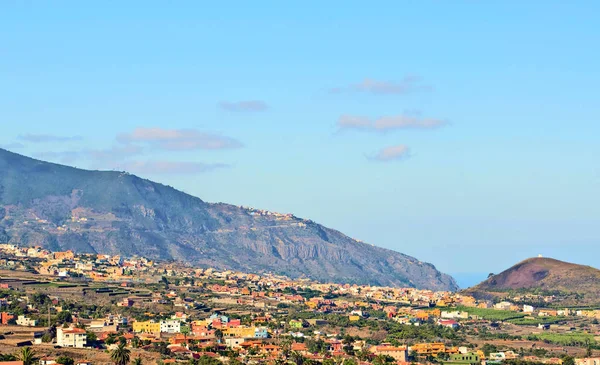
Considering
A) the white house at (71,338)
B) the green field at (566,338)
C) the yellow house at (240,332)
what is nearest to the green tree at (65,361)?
the white house at (71,338)

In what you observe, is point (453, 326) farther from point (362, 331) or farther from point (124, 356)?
point (124, 356)

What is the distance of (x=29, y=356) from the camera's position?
96.9 m

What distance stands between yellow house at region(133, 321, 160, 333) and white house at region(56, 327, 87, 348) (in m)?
23.9

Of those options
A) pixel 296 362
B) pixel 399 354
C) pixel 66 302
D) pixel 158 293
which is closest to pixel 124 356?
pixel 296 362

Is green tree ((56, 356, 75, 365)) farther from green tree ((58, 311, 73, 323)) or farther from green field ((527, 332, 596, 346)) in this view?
green field ((527, 332, 596, 346))

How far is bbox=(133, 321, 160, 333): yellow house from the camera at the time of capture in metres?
144

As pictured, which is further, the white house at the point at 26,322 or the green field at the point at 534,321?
the green field at the point at 534,321

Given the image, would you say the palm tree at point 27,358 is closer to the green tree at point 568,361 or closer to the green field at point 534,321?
the green tree at point 568,361

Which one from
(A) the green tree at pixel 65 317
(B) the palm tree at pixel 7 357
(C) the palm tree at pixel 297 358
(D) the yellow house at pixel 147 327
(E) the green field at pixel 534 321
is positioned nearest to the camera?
(B) the palm tree at pixel 7 357

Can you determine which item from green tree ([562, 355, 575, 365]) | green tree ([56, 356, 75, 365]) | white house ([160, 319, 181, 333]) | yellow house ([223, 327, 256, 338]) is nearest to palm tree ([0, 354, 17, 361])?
green tree ([56, 356, 75, 365])

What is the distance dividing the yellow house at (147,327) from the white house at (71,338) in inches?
939

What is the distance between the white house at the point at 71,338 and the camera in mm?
117562

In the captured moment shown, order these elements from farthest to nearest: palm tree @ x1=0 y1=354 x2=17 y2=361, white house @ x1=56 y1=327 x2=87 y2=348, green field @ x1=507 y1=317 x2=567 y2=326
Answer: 1. green field @ x1=507 y1=317 x2=567 y2=326
2. white house @ x1=56 y1=327 x2=87 y2=348
3. palm tree @ x1=0 y1=354 x2=17 y2=361

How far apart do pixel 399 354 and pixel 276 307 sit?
211ft
